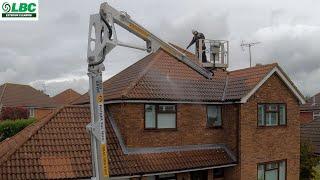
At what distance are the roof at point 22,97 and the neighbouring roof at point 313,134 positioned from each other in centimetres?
3237

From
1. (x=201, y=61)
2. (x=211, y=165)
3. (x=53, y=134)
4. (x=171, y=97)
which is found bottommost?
(x=211, y=165)

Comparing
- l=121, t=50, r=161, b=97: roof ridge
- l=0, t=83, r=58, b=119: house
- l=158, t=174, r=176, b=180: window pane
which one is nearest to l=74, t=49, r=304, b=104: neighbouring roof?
l=121, t=50, r=161, b=97: roof ridge

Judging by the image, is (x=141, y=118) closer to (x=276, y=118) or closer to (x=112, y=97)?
(x=112, y=97)

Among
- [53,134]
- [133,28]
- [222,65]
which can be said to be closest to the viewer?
[133,28]

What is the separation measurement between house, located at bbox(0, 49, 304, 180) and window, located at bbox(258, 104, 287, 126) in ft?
0.17

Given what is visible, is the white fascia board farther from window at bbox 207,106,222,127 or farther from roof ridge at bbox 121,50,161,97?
roof ridge at bbox 121,50,161,97

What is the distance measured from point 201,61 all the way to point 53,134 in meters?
7.05

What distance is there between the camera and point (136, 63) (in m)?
21.5

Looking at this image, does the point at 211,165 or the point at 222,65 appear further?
the point at 211,165

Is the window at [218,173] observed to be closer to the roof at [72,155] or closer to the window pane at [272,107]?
the roof at [72,155]

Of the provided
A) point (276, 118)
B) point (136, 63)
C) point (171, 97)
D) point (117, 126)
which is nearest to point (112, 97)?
point (117, 126)

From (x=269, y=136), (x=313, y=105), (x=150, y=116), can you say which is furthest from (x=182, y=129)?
(x=313, y=105)

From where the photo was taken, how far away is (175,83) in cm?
1972

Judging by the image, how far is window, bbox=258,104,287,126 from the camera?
2061 cm
